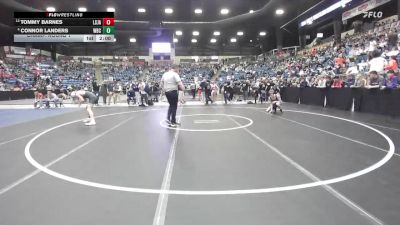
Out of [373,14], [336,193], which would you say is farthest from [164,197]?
[373,14]

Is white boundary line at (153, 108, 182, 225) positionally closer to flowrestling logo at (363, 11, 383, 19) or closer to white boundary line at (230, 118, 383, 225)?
white boundary line at (230, 118, 383, 225)

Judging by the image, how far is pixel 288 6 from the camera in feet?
94.8

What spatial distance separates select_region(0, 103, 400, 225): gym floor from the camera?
3.12m

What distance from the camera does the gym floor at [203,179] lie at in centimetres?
312

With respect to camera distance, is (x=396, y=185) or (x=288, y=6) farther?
(x=288, y=6)

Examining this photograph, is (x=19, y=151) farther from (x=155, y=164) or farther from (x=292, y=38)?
(x=292, y=38)

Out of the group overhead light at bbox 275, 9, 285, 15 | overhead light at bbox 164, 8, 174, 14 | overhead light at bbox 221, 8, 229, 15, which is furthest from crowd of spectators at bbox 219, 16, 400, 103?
overhead light at bbox 164, 8, 174, 14

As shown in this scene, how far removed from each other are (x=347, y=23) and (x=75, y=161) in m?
31.1

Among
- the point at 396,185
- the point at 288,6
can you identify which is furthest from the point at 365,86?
the point at 288,6

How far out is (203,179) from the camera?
168 inches
